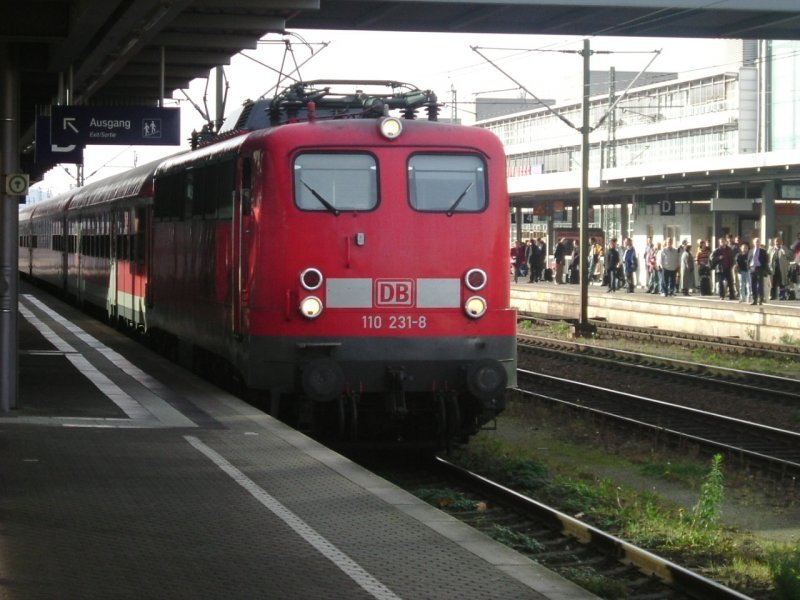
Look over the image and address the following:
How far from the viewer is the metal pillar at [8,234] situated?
12148 mm

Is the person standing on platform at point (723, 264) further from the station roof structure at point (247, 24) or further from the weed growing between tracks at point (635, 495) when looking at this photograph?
the weed growing between tracks at point (635, 495)

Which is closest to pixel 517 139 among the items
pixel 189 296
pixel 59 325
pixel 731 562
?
pixel 59 325

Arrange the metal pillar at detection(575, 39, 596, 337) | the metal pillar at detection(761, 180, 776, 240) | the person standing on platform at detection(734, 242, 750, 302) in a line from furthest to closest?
the metal pillar at detection(761, 180, 776, 240) < the person standing on platform at detection(734, 242, 750, 302) < the metal pillar at detection(575, 39, 596, 337)

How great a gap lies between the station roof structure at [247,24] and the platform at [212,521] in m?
3.78

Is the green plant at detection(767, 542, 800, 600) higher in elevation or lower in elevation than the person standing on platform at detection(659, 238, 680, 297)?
lower

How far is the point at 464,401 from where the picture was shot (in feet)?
39.3

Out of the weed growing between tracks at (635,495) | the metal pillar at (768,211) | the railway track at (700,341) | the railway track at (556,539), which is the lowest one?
the weed growing between tracks at (635,495)

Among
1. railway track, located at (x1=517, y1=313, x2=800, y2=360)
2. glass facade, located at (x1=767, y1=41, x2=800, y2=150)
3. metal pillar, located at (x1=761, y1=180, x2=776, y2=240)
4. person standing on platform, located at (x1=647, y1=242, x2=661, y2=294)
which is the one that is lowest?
railway track, located at (x1=517, y1=313, x2=800, y2=360)

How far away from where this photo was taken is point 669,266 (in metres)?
35.1

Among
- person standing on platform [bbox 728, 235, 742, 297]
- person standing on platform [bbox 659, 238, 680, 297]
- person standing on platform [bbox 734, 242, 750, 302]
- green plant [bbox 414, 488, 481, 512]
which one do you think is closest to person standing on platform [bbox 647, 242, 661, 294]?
person standing on platform [bbox 659, 238, 680, 297]

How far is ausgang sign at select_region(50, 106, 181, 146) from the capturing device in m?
17.5

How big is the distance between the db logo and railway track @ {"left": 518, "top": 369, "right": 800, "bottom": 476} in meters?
3.59

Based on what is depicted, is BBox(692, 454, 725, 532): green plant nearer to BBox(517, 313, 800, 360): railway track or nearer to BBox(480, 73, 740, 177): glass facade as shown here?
BBox(517, 313, 800, 360): railway track

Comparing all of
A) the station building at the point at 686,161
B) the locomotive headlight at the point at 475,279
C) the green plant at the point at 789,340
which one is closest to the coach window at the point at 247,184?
the locomotive headlight at the point at 475,279
